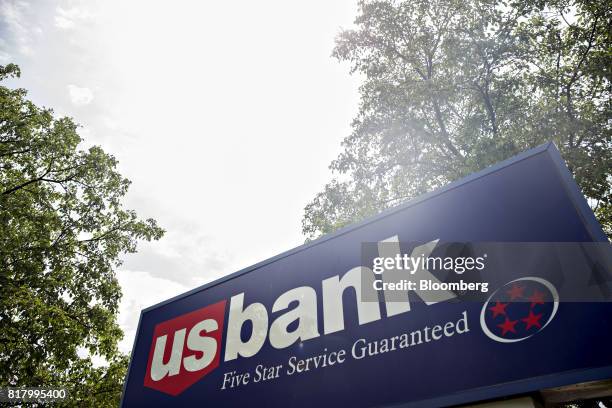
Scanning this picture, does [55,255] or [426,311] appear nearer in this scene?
[426,311]

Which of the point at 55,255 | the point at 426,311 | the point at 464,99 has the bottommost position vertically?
the point at 426,311

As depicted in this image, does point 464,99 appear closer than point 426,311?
No

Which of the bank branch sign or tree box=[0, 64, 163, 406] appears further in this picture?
tree box=[0, 64, 163, 406]

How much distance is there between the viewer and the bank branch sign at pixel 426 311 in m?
3.14

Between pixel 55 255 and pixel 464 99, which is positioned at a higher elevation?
pixel 464 99

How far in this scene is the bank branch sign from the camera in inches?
124

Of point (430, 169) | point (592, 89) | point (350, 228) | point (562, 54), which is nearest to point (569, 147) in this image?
point (592, 89)

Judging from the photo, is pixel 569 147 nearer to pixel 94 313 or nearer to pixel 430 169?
pixel 430 169

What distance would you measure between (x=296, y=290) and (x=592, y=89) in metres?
11.9

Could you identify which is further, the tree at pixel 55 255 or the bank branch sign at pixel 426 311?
the tree at pixel 55 255

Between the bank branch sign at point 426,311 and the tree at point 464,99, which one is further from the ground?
the tree at point 464,99

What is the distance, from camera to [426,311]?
3.85 m

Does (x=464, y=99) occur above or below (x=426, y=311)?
above

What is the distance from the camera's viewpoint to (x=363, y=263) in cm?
461
